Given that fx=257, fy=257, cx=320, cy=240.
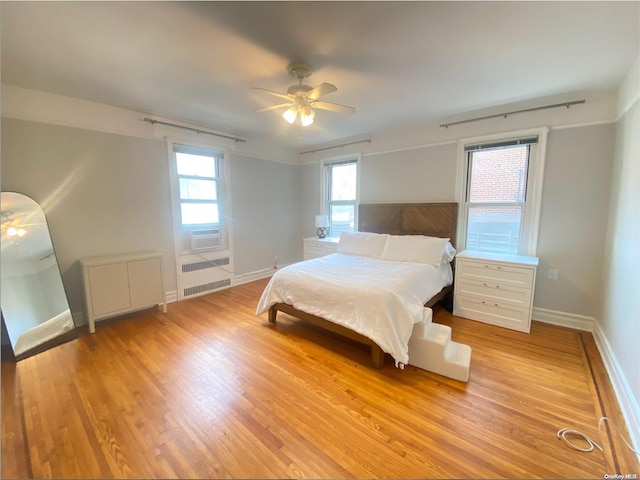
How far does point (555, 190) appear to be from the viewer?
9.41 feet

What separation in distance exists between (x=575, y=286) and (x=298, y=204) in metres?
4.38

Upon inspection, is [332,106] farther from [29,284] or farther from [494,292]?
[29,284]

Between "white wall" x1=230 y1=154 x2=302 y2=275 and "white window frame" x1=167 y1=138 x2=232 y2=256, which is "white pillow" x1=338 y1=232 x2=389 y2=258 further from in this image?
"white window frame" x1=167 y1=138 x2=232 y2=256

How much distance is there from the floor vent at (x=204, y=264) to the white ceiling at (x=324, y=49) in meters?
2.18

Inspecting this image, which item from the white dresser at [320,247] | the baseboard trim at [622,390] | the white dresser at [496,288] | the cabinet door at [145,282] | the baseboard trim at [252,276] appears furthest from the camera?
the baseboard trim at [252,276]

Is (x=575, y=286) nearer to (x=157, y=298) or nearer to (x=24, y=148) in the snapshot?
(x=157, y=298)

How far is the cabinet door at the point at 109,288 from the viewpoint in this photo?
277cm

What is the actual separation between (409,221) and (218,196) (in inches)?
119

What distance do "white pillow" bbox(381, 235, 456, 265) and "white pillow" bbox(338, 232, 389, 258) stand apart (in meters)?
0.13

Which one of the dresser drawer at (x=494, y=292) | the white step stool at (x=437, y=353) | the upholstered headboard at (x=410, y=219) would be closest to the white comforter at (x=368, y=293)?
the white step stool at (x=437, y=353)

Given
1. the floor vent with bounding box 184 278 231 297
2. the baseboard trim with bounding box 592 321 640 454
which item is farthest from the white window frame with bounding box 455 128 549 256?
the floor vent with bounding box 184 278 231 297

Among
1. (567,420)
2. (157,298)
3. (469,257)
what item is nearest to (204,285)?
(157,298)

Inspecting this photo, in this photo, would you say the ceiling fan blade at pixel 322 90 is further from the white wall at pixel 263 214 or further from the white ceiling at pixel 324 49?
the white wall at pixel 263 214

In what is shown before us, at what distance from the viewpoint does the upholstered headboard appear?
3.50m
